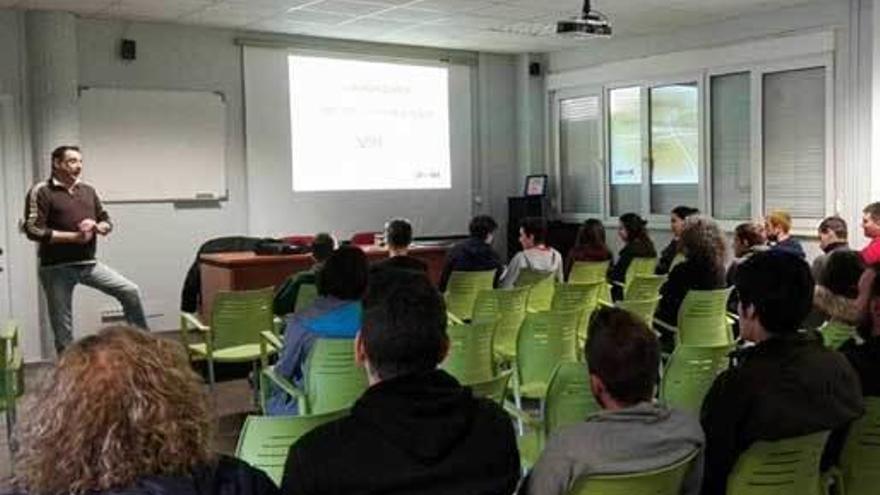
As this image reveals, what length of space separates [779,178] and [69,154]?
6.16 meters

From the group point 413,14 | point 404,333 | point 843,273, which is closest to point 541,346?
Answer: point 843,273

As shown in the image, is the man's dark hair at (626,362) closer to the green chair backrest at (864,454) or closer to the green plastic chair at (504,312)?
the green chair backrest at (864,454)

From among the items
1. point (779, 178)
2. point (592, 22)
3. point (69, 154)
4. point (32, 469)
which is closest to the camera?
point (32, 469)

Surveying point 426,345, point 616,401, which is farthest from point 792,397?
point 426,345

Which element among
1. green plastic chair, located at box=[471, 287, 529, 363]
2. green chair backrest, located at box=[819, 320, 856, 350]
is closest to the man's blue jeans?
green plastic chair, located at box=[471, 287, 529, 363]

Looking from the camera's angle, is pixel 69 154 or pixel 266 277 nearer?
pixel 69 154

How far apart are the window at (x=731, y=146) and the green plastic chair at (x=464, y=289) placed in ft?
13.2

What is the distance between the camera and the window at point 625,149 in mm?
9734

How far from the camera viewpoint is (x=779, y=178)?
834cm

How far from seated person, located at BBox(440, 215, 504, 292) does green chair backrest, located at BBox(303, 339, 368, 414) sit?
255 centimetres

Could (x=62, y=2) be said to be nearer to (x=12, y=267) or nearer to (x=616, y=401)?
(x=12, y=267)

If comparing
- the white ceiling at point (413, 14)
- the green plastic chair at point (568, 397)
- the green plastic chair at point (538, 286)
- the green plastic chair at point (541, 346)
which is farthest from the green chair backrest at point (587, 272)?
the green plastic chair at point (568, 397)

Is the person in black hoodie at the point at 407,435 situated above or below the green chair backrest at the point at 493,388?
above

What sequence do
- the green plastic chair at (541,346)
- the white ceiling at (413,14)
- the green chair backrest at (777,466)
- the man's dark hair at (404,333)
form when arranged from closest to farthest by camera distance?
the man's dark hair at (404,333)
the green chair backrest at (777,466)
the green plastic chair at (541,346)
the white ceiling at (413,14)
